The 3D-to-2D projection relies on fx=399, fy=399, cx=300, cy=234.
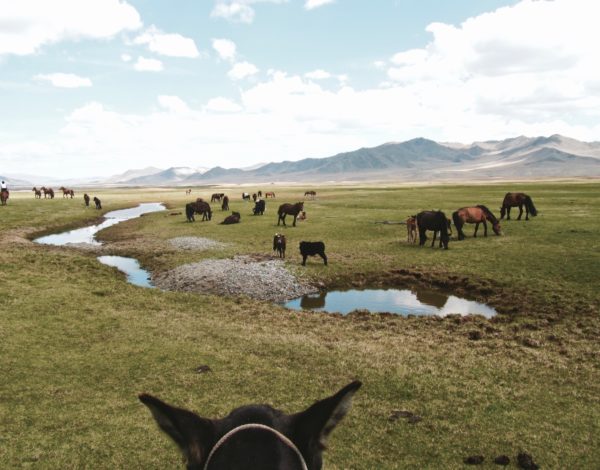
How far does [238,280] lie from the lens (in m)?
23.0

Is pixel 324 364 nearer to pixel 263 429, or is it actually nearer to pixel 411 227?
pixel 263 429

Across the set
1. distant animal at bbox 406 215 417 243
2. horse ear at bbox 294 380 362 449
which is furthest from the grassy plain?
distant animal at bbox 406 215 417 243

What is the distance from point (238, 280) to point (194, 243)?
11.9 metres

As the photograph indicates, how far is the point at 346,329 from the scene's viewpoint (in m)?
16.0

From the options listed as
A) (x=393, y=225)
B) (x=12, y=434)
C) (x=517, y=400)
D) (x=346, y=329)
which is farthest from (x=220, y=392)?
(x=393, y=225)

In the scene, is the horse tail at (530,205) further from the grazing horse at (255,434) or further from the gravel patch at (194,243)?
the grazing horse at (255,434)

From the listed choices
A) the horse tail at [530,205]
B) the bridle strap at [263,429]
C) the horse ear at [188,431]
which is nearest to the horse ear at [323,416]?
the bridle strap at [263,429]

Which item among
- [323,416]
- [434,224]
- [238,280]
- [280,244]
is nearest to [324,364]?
[323,416]

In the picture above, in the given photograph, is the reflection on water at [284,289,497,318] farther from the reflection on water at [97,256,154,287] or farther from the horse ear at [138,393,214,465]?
the horse ear at [138,393,214,465]

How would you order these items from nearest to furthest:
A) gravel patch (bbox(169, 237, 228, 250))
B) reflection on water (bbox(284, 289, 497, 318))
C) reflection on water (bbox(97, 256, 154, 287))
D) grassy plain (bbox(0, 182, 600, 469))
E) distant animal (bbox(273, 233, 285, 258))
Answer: grassy plain (bbox(0, 182, 600, 469)), reflection on water (bbox(284, 289, 497, 318)), reflection on water (bbox(97, 256, 154, 287)), distant animal (bbox(273, 233, 285, 258)), gravel patch (bbox(169, 237, 228, 250))

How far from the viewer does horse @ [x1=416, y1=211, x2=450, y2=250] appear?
95.7 feet

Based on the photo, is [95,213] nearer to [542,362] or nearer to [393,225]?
[393,225]

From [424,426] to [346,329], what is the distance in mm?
6787

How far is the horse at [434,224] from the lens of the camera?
29.2m
